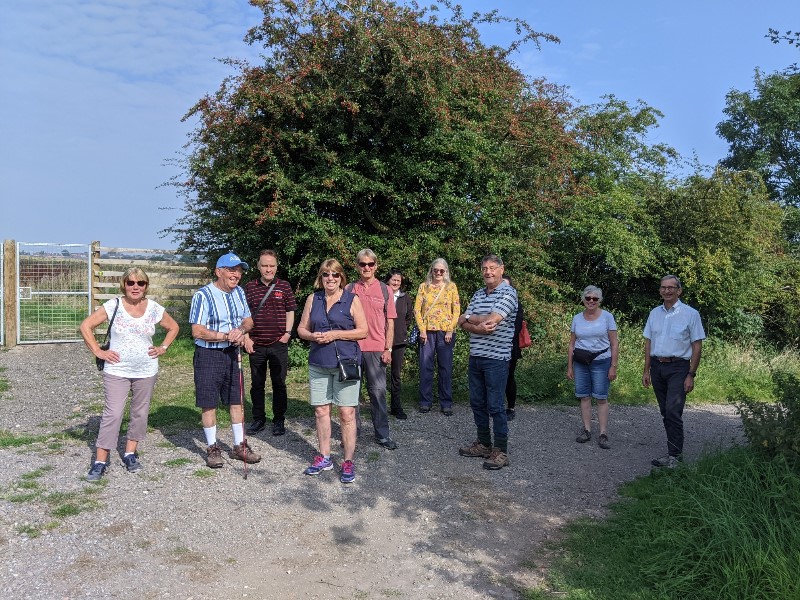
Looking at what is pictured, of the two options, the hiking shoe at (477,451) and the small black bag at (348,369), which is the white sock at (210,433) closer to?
the small black bag at (348,369)

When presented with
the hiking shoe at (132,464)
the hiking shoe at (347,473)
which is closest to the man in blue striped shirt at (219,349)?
the hiking shoe at (132,464)

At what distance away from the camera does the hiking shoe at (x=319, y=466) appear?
5.64 metres

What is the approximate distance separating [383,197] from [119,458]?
690 centimetres

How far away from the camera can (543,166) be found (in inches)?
514

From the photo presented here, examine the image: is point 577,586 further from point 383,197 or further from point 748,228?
point 748,228

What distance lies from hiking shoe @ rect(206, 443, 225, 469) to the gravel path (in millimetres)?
76

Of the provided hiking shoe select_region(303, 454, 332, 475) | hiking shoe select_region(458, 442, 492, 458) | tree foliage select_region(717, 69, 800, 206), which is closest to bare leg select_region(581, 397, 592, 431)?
hiking shoe select_region(458, 442, 492, 458)

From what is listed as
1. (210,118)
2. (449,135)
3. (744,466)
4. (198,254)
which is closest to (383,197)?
(449,135)

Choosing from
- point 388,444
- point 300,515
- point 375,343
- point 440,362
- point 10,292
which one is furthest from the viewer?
point 10,292

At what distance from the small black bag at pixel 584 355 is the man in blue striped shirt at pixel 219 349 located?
11.4 ft

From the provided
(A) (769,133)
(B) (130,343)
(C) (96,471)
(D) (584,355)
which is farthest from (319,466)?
(A) (769,133)

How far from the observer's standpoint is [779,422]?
15.2ft

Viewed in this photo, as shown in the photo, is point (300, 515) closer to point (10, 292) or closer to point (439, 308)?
point (439, 308)

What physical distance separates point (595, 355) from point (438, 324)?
78.8 inches
